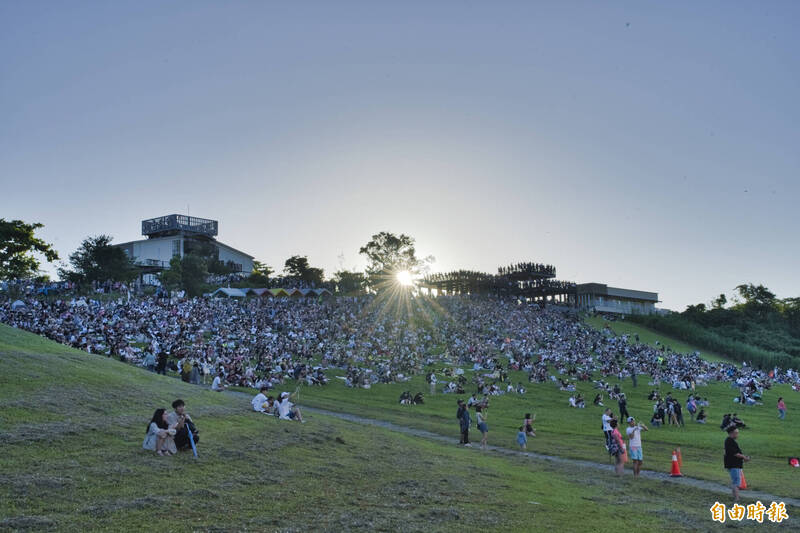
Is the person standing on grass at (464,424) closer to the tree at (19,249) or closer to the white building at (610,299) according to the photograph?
the tree at (19,249)

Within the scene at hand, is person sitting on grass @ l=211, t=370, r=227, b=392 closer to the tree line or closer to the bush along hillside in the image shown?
the tree line

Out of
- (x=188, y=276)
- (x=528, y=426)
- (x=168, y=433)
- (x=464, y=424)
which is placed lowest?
(x=528, y=426)

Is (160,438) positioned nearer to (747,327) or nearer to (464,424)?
(464,424)

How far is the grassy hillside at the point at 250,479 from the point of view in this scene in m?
11.1

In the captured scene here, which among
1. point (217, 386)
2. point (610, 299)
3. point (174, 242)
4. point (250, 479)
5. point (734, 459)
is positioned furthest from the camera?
point (610, 299)

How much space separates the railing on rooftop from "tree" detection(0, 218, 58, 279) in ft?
122

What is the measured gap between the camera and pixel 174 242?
99625 millimetres

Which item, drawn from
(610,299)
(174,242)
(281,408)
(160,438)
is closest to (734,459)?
(160,438)

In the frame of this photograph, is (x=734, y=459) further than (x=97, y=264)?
No

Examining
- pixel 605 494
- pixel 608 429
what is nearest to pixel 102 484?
pixel 605 494

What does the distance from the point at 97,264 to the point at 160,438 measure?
6456 cm

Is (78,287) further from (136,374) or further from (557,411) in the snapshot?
(557,411)

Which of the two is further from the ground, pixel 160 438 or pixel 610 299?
pixel 610 299

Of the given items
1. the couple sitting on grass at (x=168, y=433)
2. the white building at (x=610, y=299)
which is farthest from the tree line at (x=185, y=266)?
the couple sitting on grass at (x=168, y=433)
